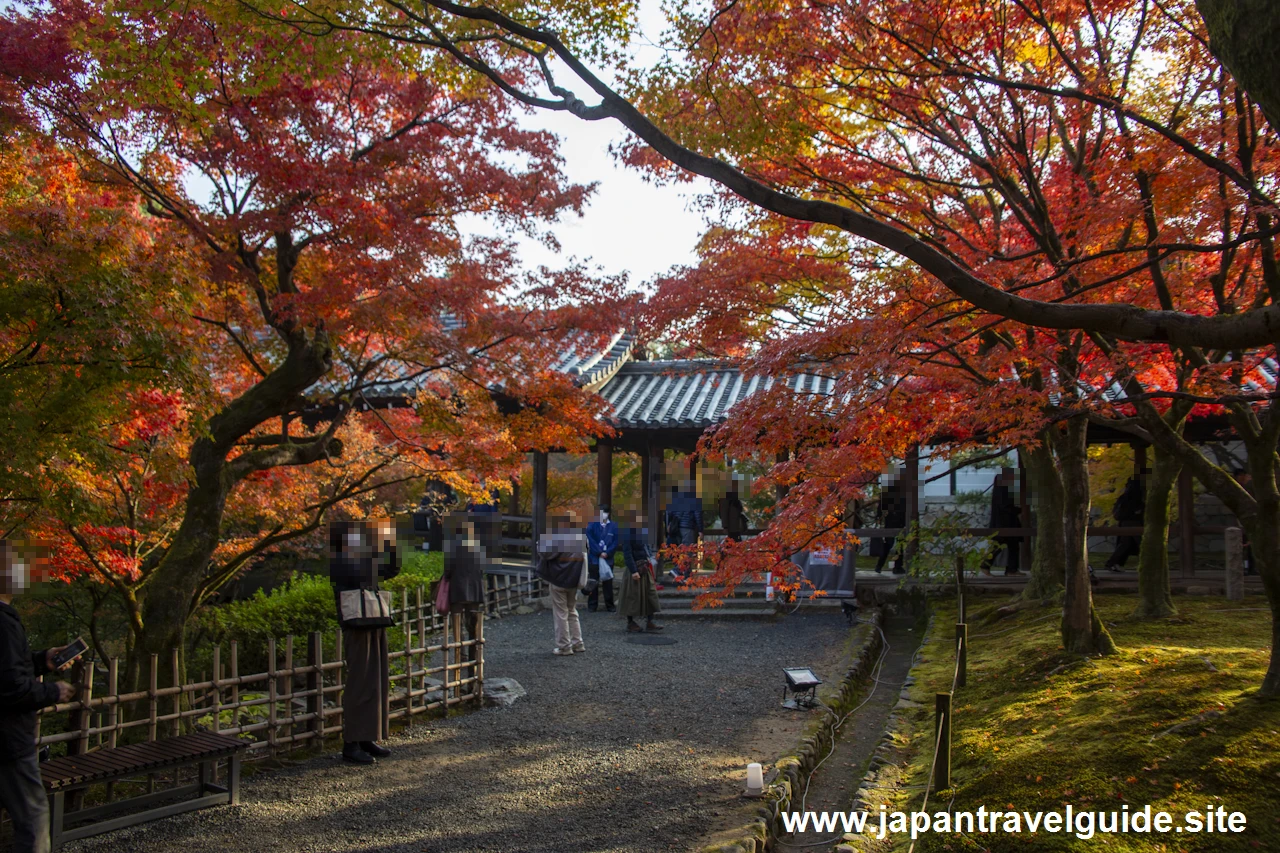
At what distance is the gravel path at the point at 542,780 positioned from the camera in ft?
14.8

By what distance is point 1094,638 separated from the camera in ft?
23.4

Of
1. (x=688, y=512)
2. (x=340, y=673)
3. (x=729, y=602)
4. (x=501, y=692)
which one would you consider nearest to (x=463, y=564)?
(x=501, y=692)

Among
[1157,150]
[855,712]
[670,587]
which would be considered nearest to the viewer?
[1157,150]

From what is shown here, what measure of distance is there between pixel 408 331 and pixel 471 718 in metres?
3.34

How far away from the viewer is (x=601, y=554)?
13.7m

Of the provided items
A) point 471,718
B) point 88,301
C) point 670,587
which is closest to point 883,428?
→ point 471,718

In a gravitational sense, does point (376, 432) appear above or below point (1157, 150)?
below

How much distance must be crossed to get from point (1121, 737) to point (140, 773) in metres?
5.47

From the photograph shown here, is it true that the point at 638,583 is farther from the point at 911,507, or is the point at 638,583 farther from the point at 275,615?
the point at 275,615

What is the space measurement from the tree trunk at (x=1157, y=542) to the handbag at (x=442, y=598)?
23.4 ft

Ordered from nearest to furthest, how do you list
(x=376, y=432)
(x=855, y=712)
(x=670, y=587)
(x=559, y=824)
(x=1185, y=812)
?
(x=1185, y=812), (x=559, y=824), (x=855, y=712), (x=376, y=432), (x=670, y=587)

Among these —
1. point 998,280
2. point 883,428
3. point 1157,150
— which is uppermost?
point 1157,150

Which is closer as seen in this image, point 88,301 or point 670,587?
point 88,301

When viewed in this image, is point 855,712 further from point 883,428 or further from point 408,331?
point 408,331
